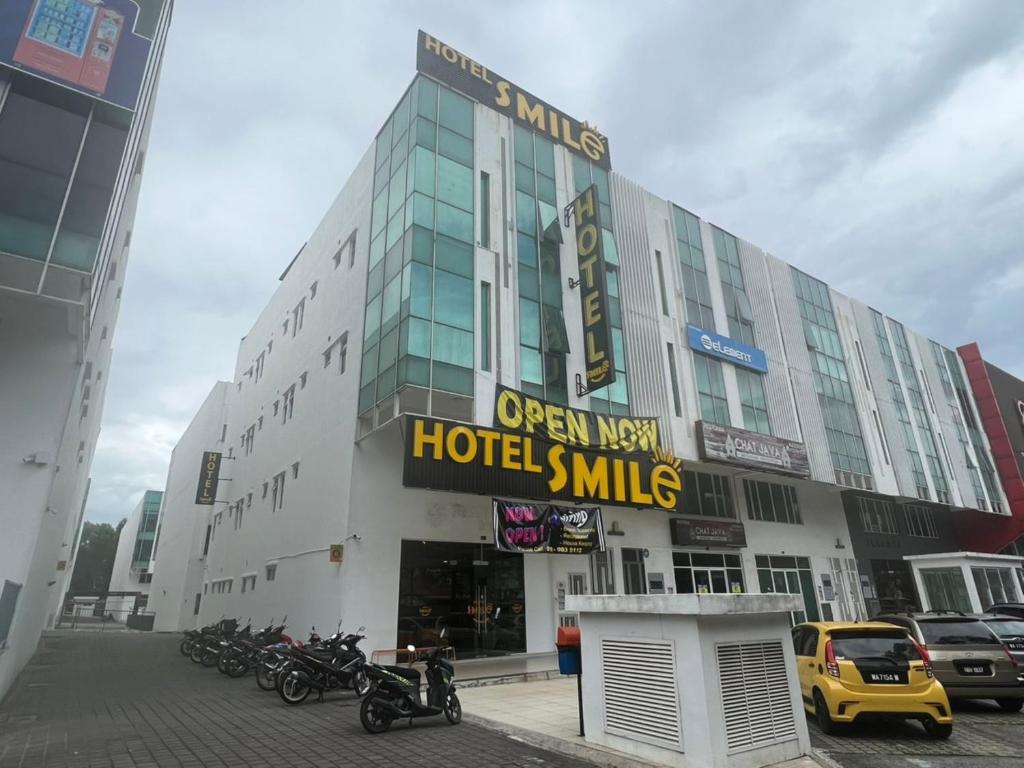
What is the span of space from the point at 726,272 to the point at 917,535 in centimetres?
2039

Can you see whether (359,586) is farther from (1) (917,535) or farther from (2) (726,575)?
(1) (917,535)

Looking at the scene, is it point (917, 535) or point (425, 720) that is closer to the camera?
point (425, 720)

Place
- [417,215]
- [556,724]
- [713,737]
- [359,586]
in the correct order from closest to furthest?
[713,737] → [556,724] → [359,586] → [417,215]

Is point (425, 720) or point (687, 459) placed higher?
point (687, 459)

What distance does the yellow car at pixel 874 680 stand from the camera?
779 centimetres

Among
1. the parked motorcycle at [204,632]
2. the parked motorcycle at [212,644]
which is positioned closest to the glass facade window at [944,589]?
the parked motorcycle at [212,644]

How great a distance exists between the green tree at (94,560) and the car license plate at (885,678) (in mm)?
105046

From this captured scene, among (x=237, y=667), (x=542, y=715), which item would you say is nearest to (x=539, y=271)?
(x=542, y=715)

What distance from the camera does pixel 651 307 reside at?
22.4m

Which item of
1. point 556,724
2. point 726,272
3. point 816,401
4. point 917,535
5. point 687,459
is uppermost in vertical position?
point 726,272

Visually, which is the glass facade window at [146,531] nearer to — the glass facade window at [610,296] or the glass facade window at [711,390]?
the glass facade window at [610,296]

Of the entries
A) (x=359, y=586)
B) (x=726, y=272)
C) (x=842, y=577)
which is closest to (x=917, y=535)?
(x=842, y=577)

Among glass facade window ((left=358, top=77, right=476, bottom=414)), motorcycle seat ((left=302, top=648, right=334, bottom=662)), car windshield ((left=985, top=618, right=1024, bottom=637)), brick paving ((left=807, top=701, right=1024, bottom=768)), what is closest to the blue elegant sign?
glass facade window ((left=358, top=77, right=476, bottom=414))

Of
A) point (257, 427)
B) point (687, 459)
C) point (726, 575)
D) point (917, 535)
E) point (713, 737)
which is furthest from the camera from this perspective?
point (917, 535)
